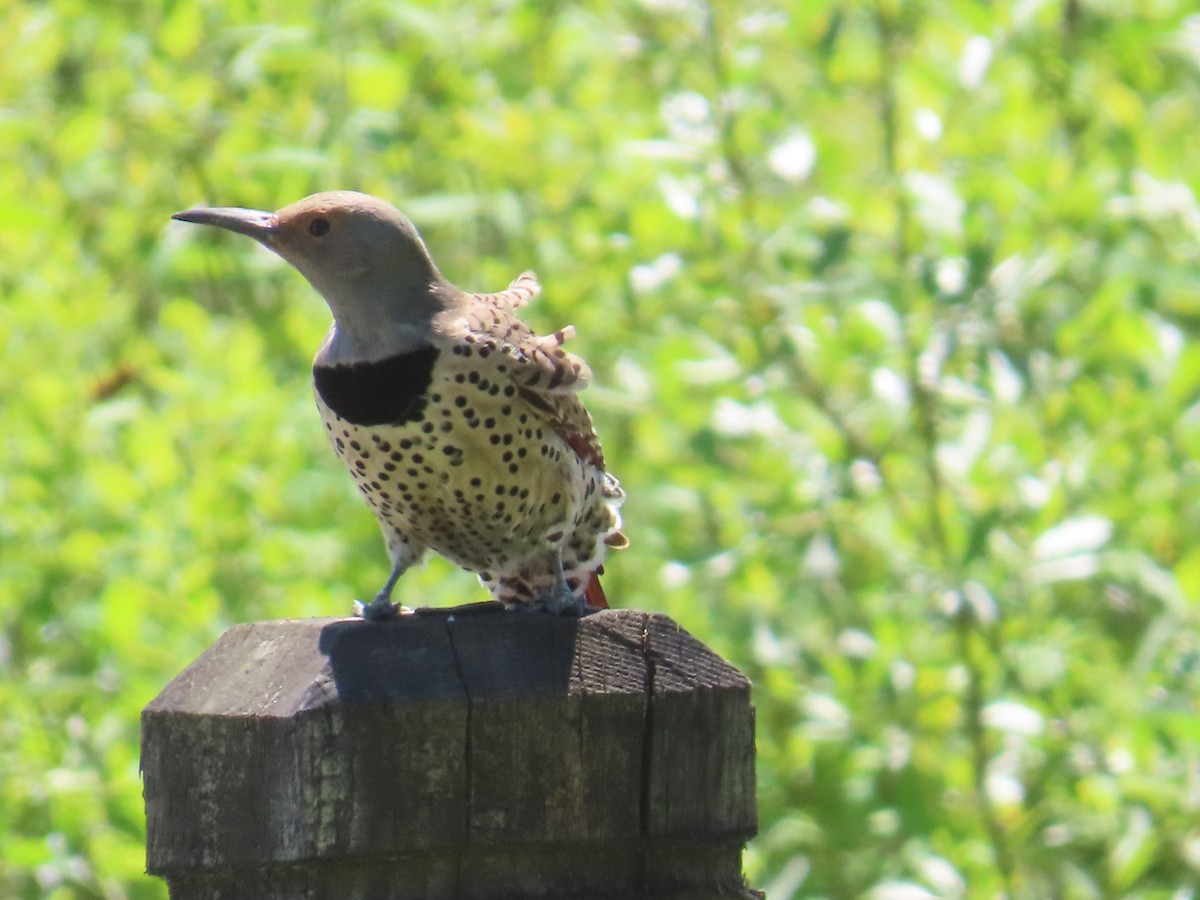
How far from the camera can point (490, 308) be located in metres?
3.55

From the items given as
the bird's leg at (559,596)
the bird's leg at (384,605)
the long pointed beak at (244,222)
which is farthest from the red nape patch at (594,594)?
the long pointed beak at (244,222)

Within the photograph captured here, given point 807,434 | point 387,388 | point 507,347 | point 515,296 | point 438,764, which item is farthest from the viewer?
point 807,434

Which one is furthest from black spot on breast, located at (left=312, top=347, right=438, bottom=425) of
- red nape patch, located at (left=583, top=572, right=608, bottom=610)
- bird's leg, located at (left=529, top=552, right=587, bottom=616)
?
red nape patch, located at (left=583, top=572, right=608, bottom=610)

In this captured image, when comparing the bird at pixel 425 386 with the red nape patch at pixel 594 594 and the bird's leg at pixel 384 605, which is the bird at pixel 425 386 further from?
the red nape patch at pixel 594 594

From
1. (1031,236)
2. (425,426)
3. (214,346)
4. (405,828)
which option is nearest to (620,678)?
(405,828)

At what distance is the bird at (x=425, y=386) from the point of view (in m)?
3.30

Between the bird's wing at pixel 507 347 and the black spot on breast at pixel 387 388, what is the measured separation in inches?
2.6

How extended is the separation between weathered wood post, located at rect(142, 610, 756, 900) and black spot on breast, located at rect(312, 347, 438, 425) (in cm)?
105

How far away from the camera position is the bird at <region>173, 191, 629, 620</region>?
3.30 m

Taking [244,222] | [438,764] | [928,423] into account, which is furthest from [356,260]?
[928,423]

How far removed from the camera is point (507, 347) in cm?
340

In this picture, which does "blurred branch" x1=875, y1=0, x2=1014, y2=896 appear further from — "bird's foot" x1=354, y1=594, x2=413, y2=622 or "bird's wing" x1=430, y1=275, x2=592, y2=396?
"bird's foot" x1=354, y1=594, x2=413, y2=622

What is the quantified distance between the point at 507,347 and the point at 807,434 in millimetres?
2017

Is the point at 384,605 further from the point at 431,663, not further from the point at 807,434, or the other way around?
the point at 807,434
